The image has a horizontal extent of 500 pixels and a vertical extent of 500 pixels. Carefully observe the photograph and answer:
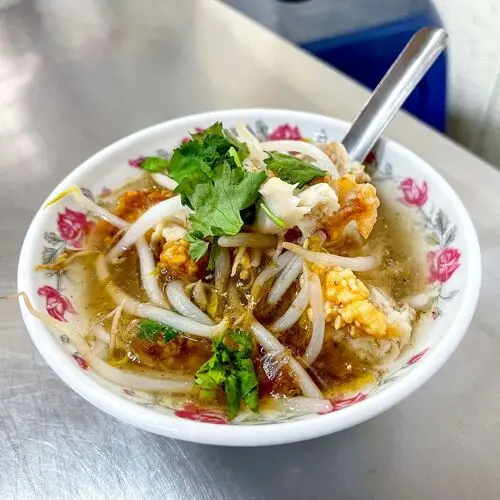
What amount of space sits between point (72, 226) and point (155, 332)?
0.28 meters

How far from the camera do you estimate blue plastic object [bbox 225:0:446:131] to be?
1995 mm

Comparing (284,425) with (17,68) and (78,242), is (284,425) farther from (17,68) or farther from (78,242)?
(17,68)

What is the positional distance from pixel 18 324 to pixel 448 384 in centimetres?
83

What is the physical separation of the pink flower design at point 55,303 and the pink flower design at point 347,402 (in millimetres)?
423

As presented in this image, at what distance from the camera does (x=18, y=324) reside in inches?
46.2

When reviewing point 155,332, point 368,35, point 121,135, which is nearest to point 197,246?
point 155,332

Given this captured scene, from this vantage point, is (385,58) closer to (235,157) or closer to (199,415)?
(235,157)

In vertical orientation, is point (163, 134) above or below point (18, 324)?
above

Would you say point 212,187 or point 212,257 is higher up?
point 212,187

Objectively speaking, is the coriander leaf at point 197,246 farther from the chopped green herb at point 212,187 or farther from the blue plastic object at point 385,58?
the blue plastic object at point 385,58

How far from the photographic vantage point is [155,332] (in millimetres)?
887

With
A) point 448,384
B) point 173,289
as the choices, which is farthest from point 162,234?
point 448,384

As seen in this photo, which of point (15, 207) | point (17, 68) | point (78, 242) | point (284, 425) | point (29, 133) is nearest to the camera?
point (284, 425)

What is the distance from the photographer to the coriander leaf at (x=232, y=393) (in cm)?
80
